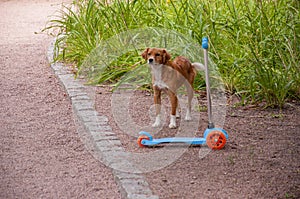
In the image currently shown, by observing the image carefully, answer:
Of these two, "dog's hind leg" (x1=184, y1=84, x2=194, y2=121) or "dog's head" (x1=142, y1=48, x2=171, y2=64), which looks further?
"dog's hind leg" (x1=184, y1=84, x2=194, y2=121)

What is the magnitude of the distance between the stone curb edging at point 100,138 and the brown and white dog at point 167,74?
1.79 feet

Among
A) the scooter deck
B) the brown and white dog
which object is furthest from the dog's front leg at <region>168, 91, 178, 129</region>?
the scooter deck

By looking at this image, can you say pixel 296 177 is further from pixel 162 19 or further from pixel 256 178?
pixel 162 19

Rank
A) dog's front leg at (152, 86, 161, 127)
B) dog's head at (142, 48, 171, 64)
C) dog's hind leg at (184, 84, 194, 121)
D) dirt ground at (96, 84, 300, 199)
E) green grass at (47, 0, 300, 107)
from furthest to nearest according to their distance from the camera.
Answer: green grass at (47, 0, 300, 107) → dog's hind leg at (184, 84, 194, 121) → dog's front leg at (152, 86, 161, 127) → dog's head at (142, 48, 171, 64) → dirt ground at (96, 84, 300, 199)

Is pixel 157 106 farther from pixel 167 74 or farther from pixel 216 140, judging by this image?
pixel 216 140

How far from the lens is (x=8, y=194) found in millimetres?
3863

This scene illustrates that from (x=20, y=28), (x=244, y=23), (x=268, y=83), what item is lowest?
(x=20, y=28)

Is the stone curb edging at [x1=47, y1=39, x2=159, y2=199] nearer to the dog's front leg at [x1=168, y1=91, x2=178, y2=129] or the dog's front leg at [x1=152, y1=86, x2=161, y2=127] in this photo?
the dog's front leg at [x1=152, y1=86, x2=161, y2=127]

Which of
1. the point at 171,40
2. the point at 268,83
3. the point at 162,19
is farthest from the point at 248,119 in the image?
the point at 162,19

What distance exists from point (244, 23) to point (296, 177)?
2.70m

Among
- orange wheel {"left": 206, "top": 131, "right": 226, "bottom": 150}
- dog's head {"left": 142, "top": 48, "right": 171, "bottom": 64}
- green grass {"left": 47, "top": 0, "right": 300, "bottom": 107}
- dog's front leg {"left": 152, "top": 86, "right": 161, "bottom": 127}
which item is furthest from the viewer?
green grass {"left": 47, "top": 0, "right": 300, "bottom": 107}

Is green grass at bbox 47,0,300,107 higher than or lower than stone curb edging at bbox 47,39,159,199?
higher

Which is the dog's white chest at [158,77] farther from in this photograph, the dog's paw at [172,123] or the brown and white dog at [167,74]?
the dog's paw at [172,123]

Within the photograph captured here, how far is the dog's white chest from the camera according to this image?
197 inches
